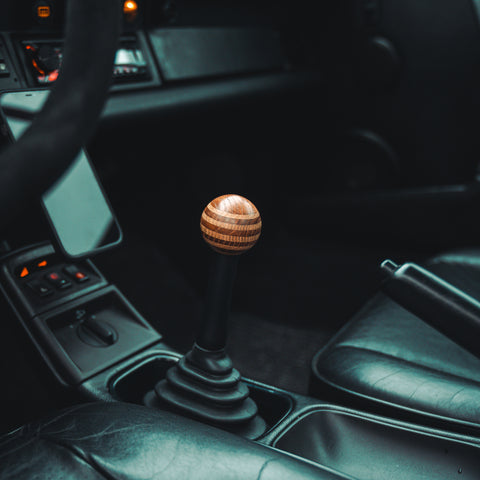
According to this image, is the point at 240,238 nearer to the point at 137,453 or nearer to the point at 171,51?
the point at 137,453

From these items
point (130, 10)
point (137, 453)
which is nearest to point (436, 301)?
point (137, 453)

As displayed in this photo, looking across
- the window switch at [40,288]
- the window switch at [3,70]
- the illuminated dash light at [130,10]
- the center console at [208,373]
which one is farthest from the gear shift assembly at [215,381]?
the illuminated dash light at [130,10]

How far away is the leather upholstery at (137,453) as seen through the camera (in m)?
0.44

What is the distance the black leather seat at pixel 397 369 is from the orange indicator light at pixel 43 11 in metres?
0.66

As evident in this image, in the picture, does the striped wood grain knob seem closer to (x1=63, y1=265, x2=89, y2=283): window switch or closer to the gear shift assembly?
the gear shift assembly

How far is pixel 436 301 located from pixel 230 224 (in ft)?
0.68

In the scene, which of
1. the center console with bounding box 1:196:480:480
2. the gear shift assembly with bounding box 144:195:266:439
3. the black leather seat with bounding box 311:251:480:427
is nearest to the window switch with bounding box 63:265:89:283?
the center console with bounding box 1:196:480:480

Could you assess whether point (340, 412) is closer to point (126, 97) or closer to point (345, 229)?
point (126, 97)

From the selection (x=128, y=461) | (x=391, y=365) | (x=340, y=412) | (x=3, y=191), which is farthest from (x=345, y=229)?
(x=3, y=191)

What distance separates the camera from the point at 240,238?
1.86 ft

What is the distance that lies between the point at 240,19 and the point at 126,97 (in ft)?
1.64

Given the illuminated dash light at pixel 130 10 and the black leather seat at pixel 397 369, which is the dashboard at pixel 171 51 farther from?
the black leather seat at pixel 397 369

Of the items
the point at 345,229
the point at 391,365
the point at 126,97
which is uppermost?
the point at 126,97

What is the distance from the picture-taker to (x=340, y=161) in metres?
1.78
